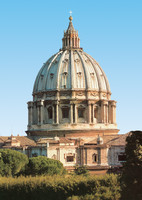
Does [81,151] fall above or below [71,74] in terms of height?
below

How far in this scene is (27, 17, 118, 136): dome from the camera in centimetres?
8856

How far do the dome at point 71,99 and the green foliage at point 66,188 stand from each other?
142 ft

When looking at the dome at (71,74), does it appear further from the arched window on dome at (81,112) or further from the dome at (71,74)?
the arched window on dome at (81,112)

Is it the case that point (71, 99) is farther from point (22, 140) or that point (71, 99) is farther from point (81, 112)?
point (22, 140)

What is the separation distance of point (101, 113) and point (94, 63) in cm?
968

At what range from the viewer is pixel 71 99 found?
292 ft

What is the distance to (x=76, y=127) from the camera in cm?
8756

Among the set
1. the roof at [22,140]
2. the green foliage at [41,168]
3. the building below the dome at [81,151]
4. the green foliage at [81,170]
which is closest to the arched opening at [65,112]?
the roof at [22,140]

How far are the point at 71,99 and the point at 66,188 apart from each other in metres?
48.2

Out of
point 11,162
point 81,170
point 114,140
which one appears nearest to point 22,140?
point 81,170

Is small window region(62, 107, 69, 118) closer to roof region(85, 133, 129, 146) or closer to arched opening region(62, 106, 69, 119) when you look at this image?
arched opening region(62, 106, 69, 119)

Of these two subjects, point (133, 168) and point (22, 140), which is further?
point (22, 140)

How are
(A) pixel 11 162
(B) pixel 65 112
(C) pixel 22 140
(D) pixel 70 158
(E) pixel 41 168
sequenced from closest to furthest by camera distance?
(A) pixel 11 162
(E) pixel 41 168
(D) pixel 70 158
(C) pixel 22 140
(B) pixel 65 112

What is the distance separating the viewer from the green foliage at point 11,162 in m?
60.3
